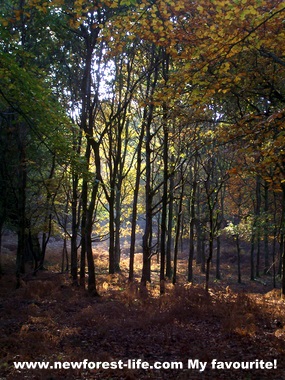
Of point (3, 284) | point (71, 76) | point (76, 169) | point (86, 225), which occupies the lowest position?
point (3, 284)

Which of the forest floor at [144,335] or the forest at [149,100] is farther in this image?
the forest at [149,100]

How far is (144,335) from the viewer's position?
25.2 ft

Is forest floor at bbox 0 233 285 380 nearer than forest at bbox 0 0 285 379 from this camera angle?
Yes

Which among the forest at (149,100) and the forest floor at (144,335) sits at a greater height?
the forest at (149,100)

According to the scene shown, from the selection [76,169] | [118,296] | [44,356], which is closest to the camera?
[44,356]

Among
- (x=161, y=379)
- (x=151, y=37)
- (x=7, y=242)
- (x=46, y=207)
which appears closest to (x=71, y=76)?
(x=46, y=207)

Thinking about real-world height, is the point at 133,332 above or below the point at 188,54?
below

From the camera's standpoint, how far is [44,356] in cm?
626

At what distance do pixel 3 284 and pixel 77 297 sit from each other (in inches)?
207

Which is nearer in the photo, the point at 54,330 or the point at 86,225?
the point at 54,330

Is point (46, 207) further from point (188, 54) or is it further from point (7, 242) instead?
point (7, 242)

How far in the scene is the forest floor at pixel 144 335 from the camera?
5.66 meters

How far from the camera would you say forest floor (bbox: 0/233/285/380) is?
18.6ft

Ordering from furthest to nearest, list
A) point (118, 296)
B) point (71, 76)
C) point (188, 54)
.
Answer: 1. point (71, 76)
2. point (118, 296)
3. point (188, 54)
